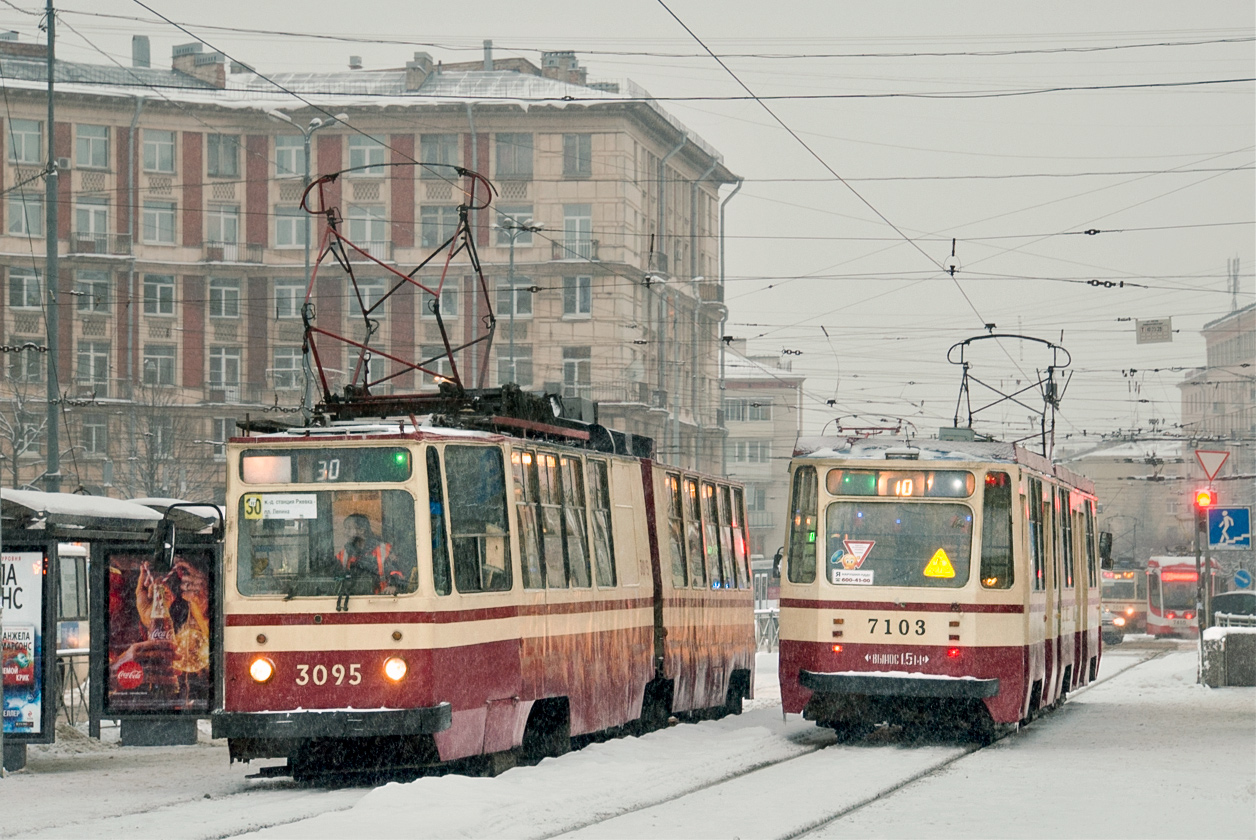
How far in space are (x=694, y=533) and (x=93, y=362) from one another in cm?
5449

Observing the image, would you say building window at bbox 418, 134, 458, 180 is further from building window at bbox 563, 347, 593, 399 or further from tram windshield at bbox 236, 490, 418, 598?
tram windshield at bbox 236, 490, 418, 598

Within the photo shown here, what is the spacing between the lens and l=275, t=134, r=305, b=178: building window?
240 feet

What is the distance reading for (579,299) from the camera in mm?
73250

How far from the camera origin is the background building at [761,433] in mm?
102938

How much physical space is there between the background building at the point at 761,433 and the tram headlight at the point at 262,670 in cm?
8620

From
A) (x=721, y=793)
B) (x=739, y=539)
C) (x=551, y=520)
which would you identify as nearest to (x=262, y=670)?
(x=551, y=520)

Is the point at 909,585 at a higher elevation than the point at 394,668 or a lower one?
higher

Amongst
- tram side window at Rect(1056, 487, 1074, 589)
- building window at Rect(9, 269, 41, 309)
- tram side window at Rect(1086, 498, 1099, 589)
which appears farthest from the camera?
building window at Rect(9, 269, 41, 309)

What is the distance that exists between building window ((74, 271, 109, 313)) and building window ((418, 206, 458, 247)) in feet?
36.7

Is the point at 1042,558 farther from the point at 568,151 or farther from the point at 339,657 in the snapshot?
the point at 568,151

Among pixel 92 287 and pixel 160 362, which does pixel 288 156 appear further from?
pixel 160 362

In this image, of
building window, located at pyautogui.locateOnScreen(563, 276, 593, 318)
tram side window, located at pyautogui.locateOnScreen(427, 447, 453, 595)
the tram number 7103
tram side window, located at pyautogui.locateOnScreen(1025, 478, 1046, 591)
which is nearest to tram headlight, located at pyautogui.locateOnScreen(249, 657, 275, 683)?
tram side window, located at pyautogui.locateOnScreen(427, 447, 453, 595)

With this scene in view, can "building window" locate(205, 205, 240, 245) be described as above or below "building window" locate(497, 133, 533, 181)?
below

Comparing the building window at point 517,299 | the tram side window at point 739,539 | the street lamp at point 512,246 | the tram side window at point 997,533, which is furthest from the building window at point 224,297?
the tram side window at point 997,533
